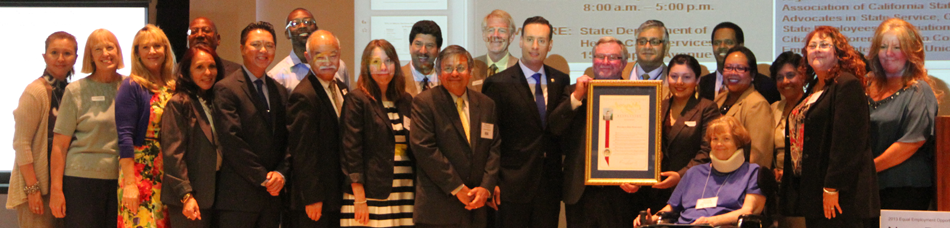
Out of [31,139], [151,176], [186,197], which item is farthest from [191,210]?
[31,139]

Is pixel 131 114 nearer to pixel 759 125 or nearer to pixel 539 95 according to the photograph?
pixel 539 95

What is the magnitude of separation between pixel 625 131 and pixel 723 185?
2.12ft

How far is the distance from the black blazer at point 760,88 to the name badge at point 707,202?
0.96 meters

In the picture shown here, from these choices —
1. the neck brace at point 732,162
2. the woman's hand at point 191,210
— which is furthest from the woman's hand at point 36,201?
the neck brace at point 732,162

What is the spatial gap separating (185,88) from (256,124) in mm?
456

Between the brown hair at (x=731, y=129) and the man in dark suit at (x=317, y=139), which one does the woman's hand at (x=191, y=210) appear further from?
the brown hair at (x=731, y=129)

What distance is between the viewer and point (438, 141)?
385cm

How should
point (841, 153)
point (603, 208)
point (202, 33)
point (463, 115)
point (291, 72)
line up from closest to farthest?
point (841, 153) < point (463, 115) < point (603, 208) < point (291, 72) < point (202, 33)

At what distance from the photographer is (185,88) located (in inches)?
151

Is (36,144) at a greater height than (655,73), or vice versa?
(655,73)

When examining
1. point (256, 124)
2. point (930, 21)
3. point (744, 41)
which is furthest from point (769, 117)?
point (256, 124)

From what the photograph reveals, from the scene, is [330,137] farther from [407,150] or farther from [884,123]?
[884,123]

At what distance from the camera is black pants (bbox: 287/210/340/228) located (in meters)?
3.87

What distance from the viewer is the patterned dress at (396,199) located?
3.85 metres
